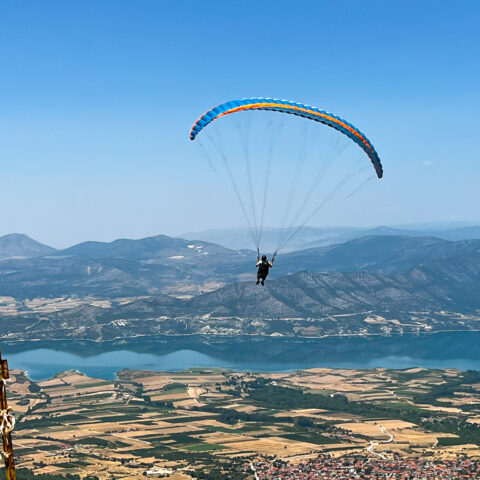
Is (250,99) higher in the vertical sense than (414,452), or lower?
higher

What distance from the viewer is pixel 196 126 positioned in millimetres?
49875

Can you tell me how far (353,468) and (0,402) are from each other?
136 metres

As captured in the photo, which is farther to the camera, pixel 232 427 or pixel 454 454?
pixel 232 427

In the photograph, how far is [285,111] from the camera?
51.4 meters

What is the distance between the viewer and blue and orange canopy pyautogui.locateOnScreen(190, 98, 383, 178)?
4966 cm

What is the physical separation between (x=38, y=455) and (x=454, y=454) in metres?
86.0

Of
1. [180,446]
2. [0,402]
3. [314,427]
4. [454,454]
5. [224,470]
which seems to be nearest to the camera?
[0,402]

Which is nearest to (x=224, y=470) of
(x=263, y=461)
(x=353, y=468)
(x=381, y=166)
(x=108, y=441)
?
(x=263, y=461)

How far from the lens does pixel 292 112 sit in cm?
5175

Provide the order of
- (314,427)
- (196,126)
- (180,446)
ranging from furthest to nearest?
(314,427) < (180,446) < (196,126)

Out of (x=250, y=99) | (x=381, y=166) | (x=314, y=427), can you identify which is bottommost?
(x=314, y=427)

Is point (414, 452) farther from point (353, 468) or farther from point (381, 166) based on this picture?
point (381, 166)

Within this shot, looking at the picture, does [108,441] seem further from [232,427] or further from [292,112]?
[292,112]

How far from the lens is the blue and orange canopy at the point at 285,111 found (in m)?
49.7
